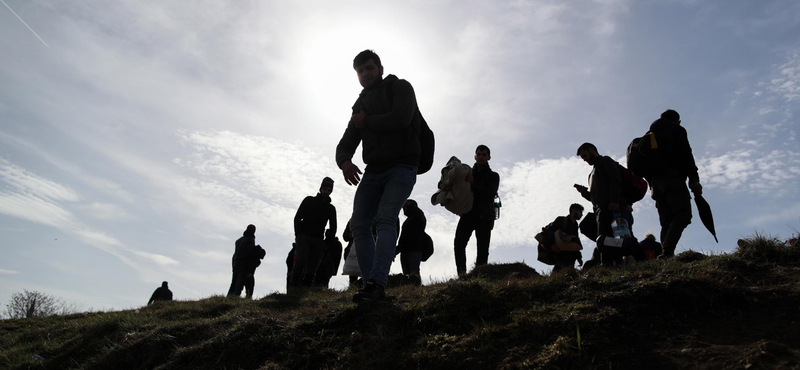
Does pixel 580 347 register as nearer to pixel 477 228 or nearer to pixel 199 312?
pixel 477 228

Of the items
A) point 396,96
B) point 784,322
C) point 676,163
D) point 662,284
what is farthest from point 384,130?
point 676,163

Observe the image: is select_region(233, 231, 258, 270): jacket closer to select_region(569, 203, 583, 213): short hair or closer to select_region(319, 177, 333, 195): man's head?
select_region(319, 177, 333, 195): man's head

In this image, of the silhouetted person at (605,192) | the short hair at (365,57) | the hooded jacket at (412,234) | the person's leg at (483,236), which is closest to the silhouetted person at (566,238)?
the silhouetted person at (605,192)

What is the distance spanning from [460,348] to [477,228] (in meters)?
4.27

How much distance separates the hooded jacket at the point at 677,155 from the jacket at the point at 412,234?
13.0 feet

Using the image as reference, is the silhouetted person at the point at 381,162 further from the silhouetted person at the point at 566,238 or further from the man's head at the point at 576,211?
the man's head at the point at 576,211

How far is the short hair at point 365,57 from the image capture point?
464cm

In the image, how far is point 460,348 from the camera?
9.41ft

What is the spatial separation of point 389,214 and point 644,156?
3.32 m

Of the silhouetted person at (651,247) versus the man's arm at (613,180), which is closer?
the man's arm at (613,180)

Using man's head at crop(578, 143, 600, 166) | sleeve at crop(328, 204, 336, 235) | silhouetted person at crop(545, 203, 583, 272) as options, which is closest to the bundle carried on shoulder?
silhouetted person at crop(545, 203, 583, 272)

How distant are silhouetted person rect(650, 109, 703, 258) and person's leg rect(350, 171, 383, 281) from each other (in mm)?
3142

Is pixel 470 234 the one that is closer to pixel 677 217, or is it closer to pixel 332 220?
pixel 677 217

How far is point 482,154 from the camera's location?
745 centimetres
